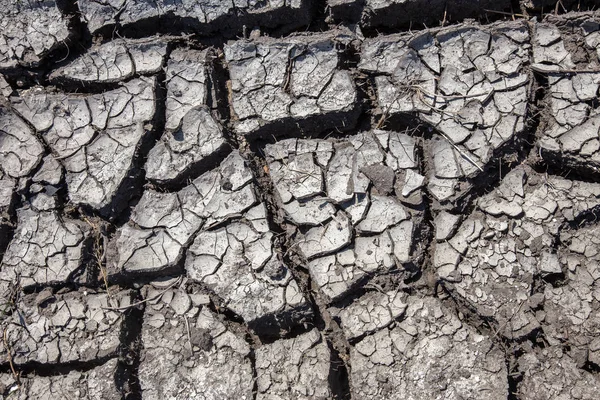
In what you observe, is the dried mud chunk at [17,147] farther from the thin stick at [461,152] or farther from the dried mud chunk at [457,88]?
the thin stick at [461,152]

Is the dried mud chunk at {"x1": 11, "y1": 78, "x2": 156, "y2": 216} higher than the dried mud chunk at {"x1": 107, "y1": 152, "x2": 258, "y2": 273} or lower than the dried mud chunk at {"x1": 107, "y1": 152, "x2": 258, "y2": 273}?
higher

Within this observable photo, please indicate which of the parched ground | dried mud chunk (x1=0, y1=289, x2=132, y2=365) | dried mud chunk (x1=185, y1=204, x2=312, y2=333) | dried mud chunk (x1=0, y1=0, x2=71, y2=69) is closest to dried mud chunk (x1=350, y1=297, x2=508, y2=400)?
the parched ground

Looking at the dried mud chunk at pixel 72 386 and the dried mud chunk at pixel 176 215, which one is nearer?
the dried mud chunk at pixel 72 386

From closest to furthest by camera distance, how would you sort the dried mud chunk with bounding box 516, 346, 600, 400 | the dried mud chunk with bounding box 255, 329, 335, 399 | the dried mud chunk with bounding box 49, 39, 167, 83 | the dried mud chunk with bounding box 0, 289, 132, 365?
the dried mud chunk with bounding box 516, 346, 600, 400
the dried mud chunk with bounding box 255, 329, 335, 399
the dried mud chunk with bounding box 0, 289, 132, 365
the dried mud chunk with bounding box 49, 39, 167, 83

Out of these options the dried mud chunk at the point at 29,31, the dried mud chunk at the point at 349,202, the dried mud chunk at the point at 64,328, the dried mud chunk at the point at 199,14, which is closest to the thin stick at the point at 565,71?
the dried mud chunk at the point at 349,202

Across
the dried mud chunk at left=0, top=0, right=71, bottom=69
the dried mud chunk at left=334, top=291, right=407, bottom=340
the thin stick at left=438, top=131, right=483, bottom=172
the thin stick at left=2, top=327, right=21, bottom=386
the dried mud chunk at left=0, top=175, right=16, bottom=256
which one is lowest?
the dried mud chunk at left=334, top=291, right=407, bottom=340

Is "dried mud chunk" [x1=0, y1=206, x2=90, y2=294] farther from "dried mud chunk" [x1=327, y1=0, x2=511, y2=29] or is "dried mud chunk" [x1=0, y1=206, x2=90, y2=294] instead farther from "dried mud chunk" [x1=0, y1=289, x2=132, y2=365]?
"dried mud chunk" [x1=327, y1=0, x2=511, y2=29]
